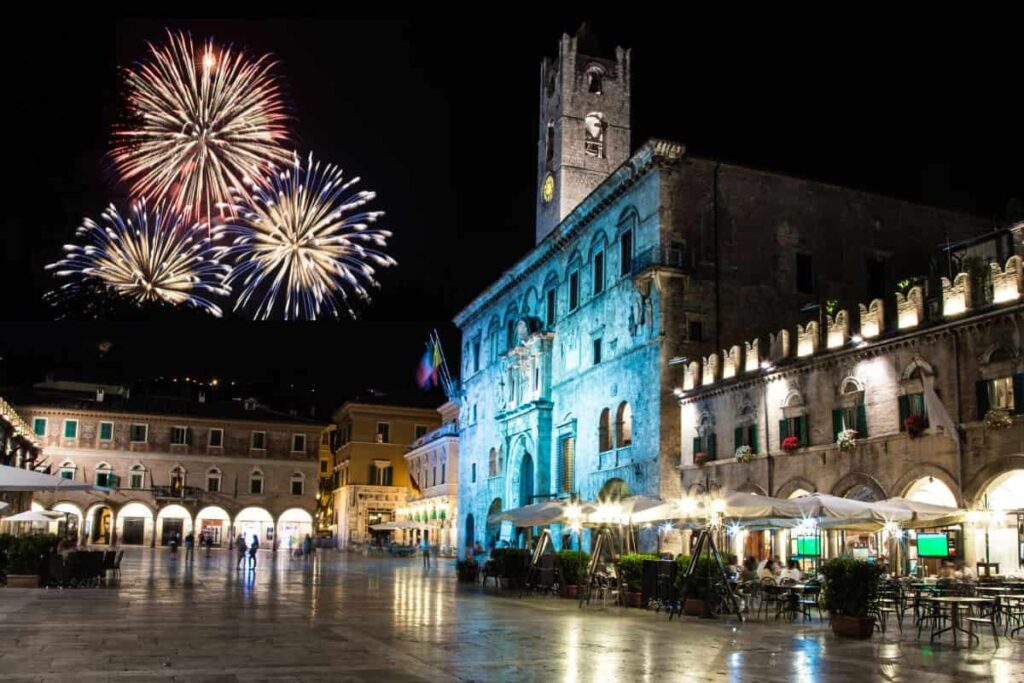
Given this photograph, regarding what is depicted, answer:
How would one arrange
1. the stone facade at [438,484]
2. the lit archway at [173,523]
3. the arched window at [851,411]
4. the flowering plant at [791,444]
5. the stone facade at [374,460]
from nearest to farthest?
the arched window at [851,411] → the flowering plant at [791,444] → the stone facade at [438,484] → the lit archway at [173,523] → the stone facade at [374,460]

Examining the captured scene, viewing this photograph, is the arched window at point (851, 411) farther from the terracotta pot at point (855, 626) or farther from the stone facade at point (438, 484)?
the stone facade at point (438, 484)

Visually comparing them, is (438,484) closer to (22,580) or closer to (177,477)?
(177,477)

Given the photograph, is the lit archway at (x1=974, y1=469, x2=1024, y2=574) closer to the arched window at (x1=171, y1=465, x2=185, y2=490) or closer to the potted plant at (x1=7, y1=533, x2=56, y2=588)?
the potted plant at (x1=7, y1=533, x2=56, y2=588)

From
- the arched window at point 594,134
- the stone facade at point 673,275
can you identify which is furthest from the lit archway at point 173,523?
the arched window at point 594,134

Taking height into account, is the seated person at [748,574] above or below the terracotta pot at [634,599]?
above

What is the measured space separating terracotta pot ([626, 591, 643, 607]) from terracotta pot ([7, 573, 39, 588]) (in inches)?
557

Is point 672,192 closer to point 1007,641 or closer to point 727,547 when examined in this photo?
point 727,547

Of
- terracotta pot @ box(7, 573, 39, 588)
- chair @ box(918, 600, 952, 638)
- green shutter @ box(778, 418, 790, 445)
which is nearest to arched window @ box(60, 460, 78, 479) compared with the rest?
terracotta pot @ box(7, 573, 39, 588)

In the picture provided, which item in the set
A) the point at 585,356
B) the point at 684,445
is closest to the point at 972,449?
the point at 684,445

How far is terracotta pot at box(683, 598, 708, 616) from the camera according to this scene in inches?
768

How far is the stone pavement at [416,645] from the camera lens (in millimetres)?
11062

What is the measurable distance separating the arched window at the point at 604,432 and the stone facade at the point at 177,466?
33.7m

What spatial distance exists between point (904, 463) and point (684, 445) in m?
9.98

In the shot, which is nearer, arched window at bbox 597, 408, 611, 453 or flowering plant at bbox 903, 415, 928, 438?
flowering plant at bbox 903, 415, 928, 438
